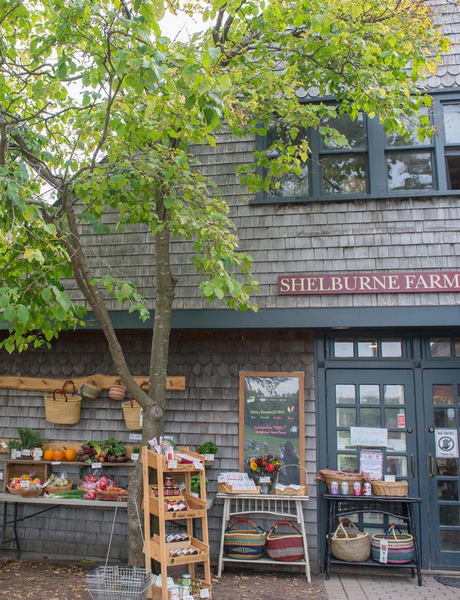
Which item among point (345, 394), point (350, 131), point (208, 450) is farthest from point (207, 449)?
point (350, 131)

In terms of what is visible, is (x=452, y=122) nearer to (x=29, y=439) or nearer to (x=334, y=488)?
(x=334, y=488)

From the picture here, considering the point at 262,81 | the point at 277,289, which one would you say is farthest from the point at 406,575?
the point at 262,81

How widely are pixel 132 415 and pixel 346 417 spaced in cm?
263

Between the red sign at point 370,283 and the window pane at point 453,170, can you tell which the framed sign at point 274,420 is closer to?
the red sign at point 370,283

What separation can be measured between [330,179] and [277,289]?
1.62m

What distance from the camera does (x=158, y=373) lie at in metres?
5.84

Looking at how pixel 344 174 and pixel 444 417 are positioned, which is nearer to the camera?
pixel 444 417

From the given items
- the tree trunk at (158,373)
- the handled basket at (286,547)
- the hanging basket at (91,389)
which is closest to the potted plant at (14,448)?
the hanging basket at (91,389)

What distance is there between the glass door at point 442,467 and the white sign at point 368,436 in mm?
497

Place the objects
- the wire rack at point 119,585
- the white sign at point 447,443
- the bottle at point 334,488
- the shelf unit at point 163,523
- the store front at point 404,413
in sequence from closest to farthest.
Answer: the wire rack at point 119,585, the shelf unit at point 163,523, the bottle at point 334,488, the store front at point 404,413, the white sign at point 447,443

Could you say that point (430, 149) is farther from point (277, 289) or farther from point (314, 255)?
point (277, 289)

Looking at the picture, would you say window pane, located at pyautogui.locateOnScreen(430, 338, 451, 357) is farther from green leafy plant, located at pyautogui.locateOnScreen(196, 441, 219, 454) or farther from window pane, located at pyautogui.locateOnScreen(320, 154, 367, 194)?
green leafy plant, located at pyautogui.locateOnScreen(196, 441, 219, 454)

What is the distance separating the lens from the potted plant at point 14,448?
713 cm

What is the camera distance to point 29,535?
709 cm
